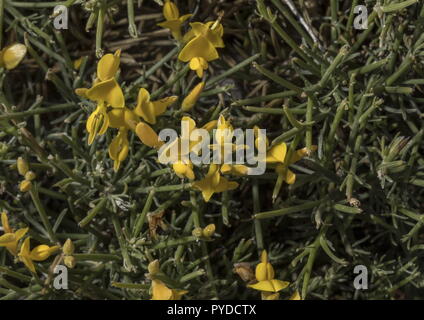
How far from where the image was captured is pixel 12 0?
4.15 feet

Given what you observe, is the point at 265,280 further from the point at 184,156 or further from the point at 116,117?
the point at 116,117

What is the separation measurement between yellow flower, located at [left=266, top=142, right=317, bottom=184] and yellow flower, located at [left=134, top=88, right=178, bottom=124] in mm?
188

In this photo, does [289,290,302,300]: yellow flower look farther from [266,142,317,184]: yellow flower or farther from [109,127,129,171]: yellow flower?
[109,127,129,171]: yellow flower

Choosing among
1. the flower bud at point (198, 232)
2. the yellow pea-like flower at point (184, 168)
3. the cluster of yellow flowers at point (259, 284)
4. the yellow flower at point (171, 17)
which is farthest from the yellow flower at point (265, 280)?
the yellow flower at point (171, 17)

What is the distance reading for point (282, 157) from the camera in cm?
108

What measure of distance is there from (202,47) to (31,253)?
45 cm

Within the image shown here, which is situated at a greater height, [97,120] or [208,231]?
[97,120]

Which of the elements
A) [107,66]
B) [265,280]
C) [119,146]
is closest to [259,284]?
[265,280]

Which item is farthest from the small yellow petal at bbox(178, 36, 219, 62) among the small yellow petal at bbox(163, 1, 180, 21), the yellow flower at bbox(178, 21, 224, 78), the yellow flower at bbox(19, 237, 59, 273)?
the yellow flower at bbox(19, 237, 59, 273)

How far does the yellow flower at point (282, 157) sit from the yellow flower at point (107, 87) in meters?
0.26

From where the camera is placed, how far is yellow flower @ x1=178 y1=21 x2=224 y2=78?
1.07m

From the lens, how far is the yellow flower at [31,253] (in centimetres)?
108

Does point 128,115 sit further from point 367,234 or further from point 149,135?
point 367,234

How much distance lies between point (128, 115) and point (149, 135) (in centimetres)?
6
